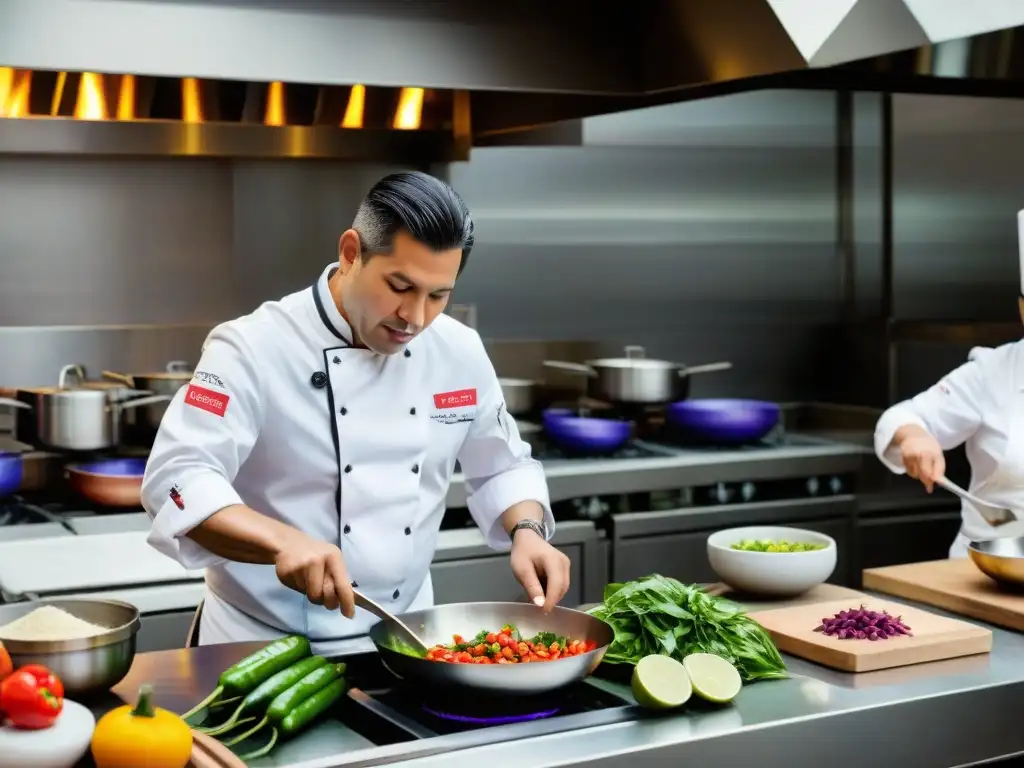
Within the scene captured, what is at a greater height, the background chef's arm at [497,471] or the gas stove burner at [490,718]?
the background chef's arm at [497,471]

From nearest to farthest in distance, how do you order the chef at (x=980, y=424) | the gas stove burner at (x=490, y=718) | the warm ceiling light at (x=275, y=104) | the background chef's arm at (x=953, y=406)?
the gas stove burner at (x=490, y=718)
the chef at (x=980, y=424)
the background chef's arm at (x=953, y=406)
the warm ceiling light at (x=275, y=104)

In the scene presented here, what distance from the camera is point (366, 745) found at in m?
1.77

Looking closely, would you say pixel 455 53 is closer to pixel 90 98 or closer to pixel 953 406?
pixel 90 98

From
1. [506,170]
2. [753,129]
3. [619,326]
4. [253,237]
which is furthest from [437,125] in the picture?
[753,129]

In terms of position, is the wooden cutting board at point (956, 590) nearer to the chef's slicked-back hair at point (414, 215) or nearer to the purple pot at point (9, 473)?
the chef's slicked-back hair at point (414, 215)

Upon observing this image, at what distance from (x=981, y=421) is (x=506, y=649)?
1.79 metres

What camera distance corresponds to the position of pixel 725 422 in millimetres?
4328

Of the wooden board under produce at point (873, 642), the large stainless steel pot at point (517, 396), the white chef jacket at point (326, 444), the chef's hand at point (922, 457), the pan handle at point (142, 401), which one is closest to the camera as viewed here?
the wooden board under produce at point (873, 642)

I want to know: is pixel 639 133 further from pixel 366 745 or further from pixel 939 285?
pixel 366 745

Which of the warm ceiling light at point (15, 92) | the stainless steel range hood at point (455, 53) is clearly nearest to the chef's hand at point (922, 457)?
the stainless steel range hood at point (455, 53)

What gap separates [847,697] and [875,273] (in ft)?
11.4

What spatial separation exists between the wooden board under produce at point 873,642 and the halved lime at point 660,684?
37 centimetres

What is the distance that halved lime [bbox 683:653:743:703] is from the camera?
192 centimetres

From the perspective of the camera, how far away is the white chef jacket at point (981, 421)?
10.4ft
